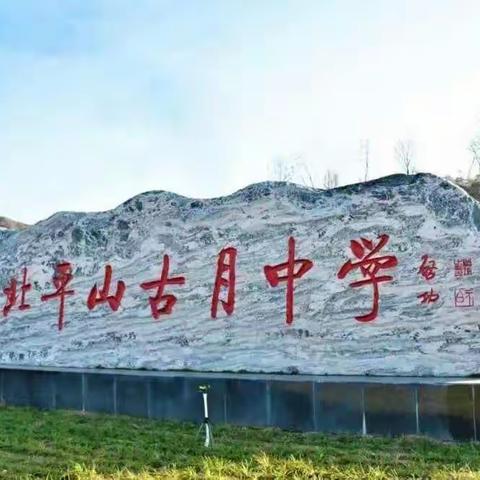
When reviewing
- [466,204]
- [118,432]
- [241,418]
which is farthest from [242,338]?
[466,204]

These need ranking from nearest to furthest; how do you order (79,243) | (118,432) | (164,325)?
(118,432) → (164,325) → (79,243)

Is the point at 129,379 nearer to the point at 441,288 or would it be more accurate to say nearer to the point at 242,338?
the point at 242,338

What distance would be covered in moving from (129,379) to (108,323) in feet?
2.64

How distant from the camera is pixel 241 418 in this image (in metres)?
5.00
